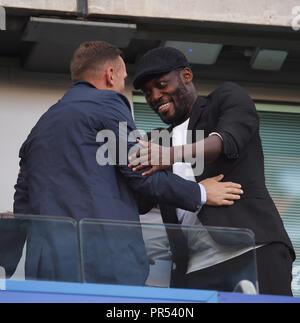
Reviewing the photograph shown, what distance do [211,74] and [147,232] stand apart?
185 inches

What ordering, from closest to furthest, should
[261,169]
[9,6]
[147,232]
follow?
[147,232] → [261,169] → [9,6]

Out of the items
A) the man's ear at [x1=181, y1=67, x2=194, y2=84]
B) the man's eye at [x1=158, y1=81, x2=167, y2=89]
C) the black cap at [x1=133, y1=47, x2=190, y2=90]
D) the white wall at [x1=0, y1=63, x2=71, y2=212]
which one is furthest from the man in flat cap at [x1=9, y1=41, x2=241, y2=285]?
the white wall at [x1=0, y1=63, x2=71, y2=212]

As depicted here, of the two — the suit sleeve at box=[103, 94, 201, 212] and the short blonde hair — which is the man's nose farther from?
the suit sleeve at box=[103, 94, 201, 212]

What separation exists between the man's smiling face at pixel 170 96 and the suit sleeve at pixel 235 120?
0.30 meters

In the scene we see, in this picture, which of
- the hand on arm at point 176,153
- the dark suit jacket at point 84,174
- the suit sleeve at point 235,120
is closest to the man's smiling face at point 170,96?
the suit sleeve at point 235,120

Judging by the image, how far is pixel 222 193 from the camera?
7180 mm

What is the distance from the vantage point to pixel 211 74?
1097 centimetres

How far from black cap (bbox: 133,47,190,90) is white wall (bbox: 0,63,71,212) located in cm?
277

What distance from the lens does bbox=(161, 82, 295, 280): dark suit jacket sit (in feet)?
23.6

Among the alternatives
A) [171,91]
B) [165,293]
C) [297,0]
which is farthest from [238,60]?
[165,293]

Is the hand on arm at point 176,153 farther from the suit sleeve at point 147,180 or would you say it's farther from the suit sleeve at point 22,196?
the suit sleeve at point 22,196

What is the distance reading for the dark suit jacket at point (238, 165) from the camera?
7180mm
